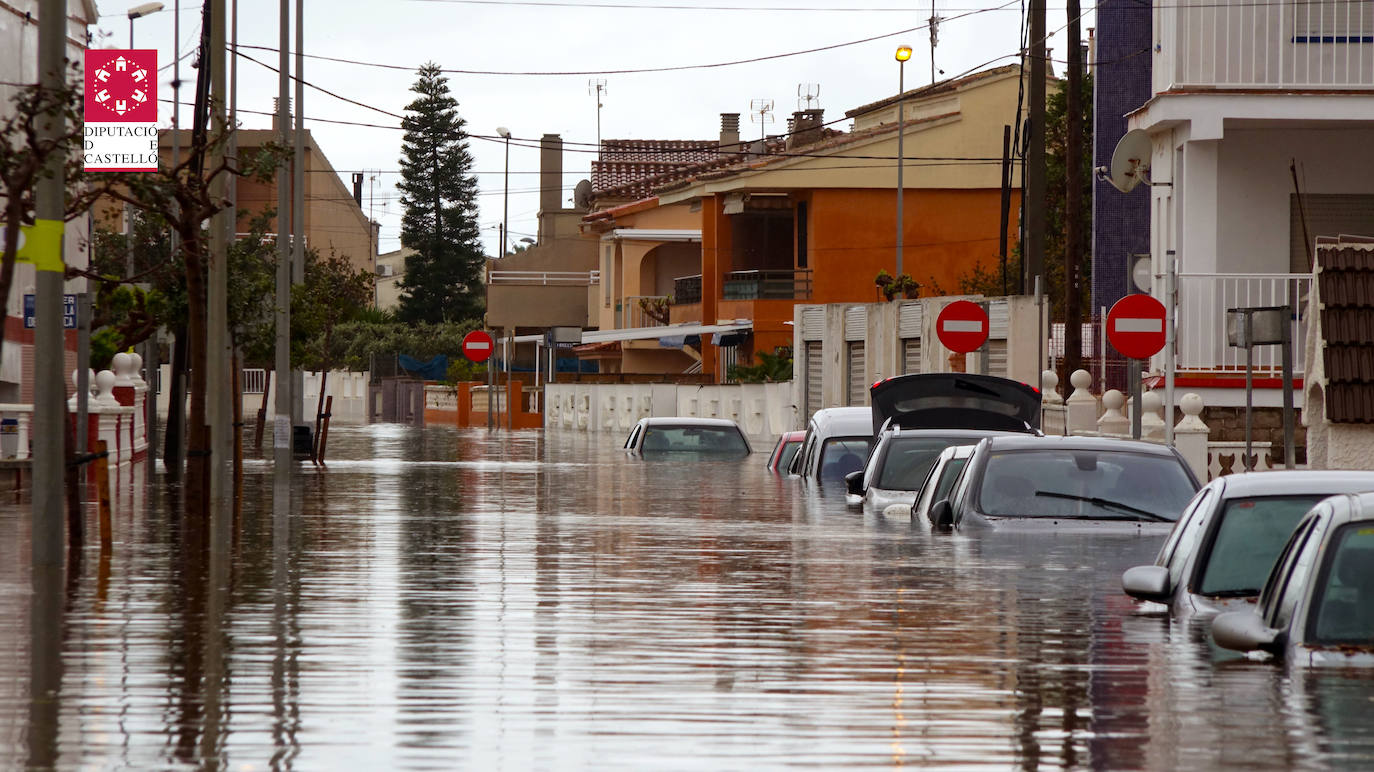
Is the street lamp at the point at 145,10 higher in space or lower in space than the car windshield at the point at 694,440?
higher

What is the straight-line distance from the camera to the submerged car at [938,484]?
17.6 meters

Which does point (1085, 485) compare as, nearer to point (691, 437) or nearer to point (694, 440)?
point (694, 440)

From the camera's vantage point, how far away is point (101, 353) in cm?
4144

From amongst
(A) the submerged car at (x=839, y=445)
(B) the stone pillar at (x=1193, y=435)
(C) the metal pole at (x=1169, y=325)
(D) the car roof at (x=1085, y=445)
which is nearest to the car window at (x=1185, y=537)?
A: (D) the car roof at (x=1085, y=445)

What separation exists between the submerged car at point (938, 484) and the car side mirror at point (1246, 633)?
7.77 meters

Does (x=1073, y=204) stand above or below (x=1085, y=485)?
above

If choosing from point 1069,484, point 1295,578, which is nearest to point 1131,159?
point 1069,484

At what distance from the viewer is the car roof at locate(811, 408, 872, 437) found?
86.1ft

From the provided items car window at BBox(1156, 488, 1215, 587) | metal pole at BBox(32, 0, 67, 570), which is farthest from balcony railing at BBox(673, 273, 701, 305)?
car window at BBox(1156, 488, 1215, 587)

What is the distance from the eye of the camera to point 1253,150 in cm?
2811

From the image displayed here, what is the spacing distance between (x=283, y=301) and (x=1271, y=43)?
48.8 ft

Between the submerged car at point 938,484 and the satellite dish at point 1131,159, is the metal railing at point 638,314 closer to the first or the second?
the satellite dish at point 1131,159

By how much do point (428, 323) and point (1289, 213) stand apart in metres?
80.0

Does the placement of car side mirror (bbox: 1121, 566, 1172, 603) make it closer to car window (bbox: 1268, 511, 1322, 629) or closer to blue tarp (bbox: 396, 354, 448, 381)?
car window (bbox: 1268, 511, 1322, 629)
